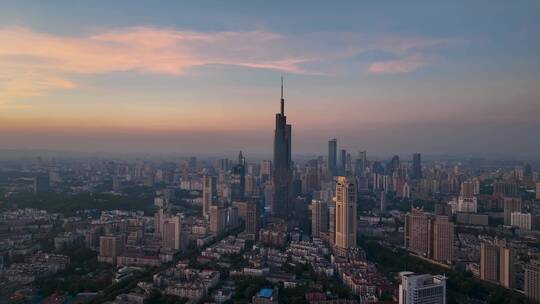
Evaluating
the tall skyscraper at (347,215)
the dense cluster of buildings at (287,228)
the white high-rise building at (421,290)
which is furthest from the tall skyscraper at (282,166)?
the white high-rise building at (421,290)

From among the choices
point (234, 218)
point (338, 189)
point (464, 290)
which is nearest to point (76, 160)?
point (234, 218)

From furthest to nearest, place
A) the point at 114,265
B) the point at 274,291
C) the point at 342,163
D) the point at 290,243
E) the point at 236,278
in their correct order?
1. the point at 342,163
2. the point at 290,243
3. the point at 114,265
4. the point at 236,278
5. the point at 274,291

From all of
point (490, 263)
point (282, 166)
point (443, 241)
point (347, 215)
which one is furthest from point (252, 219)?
point (490, 263)

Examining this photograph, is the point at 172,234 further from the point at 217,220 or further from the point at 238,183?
the point at 238,183

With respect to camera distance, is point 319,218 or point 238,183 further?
point 238,183

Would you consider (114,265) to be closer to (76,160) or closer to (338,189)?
(338,189)

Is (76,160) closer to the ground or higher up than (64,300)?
higher up

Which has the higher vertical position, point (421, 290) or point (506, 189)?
point (506, 189)

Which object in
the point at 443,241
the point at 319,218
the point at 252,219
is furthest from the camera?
the point at 319,218
